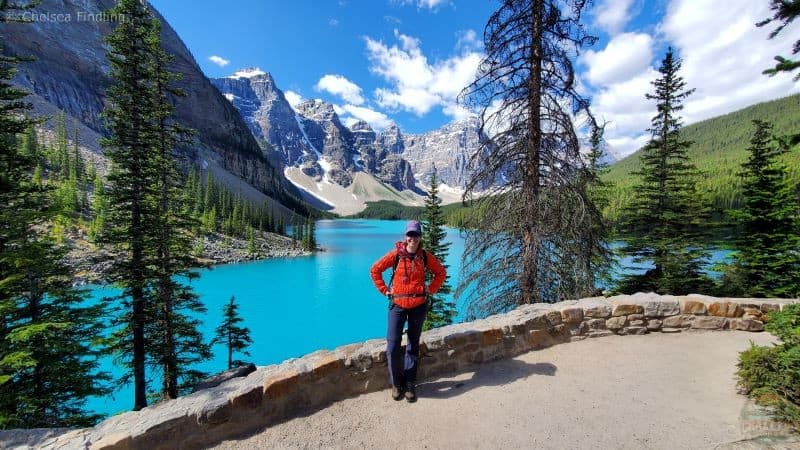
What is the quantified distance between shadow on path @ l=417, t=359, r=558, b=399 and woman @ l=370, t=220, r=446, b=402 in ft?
1.07

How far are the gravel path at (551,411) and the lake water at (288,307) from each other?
858 centimetres

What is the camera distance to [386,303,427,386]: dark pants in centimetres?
425

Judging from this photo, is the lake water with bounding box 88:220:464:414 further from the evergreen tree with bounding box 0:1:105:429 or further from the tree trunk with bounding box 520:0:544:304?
the tree trunk with bounding box 520:0:544:304

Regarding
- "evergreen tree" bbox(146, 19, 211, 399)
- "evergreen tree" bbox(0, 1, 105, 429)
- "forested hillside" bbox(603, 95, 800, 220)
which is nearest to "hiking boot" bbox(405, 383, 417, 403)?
"evergreen tree" bbox(0, 1, 105, 429)

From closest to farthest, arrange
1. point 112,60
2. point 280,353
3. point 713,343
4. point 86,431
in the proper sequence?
point 86,431 → point 713,343 → point 112,60 → point 280,353

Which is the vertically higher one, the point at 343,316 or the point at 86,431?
the point at 86,431

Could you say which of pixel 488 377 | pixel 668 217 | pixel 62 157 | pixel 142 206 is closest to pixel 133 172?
pixel 142 206

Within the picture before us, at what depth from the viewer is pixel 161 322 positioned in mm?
12211

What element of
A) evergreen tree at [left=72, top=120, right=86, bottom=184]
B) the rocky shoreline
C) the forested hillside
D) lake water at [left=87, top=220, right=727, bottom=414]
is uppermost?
the forested hillside

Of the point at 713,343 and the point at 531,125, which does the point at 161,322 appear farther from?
the point at 713,343

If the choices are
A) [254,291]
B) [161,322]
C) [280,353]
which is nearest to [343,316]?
[280,353]

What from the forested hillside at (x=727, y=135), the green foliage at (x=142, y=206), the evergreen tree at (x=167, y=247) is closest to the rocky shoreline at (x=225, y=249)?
the evergreen tree at (x=167, y=247)

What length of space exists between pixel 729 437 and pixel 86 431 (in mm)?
6936

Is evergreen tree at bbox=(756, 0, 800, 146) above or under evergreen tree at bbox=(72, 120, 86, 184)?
under
